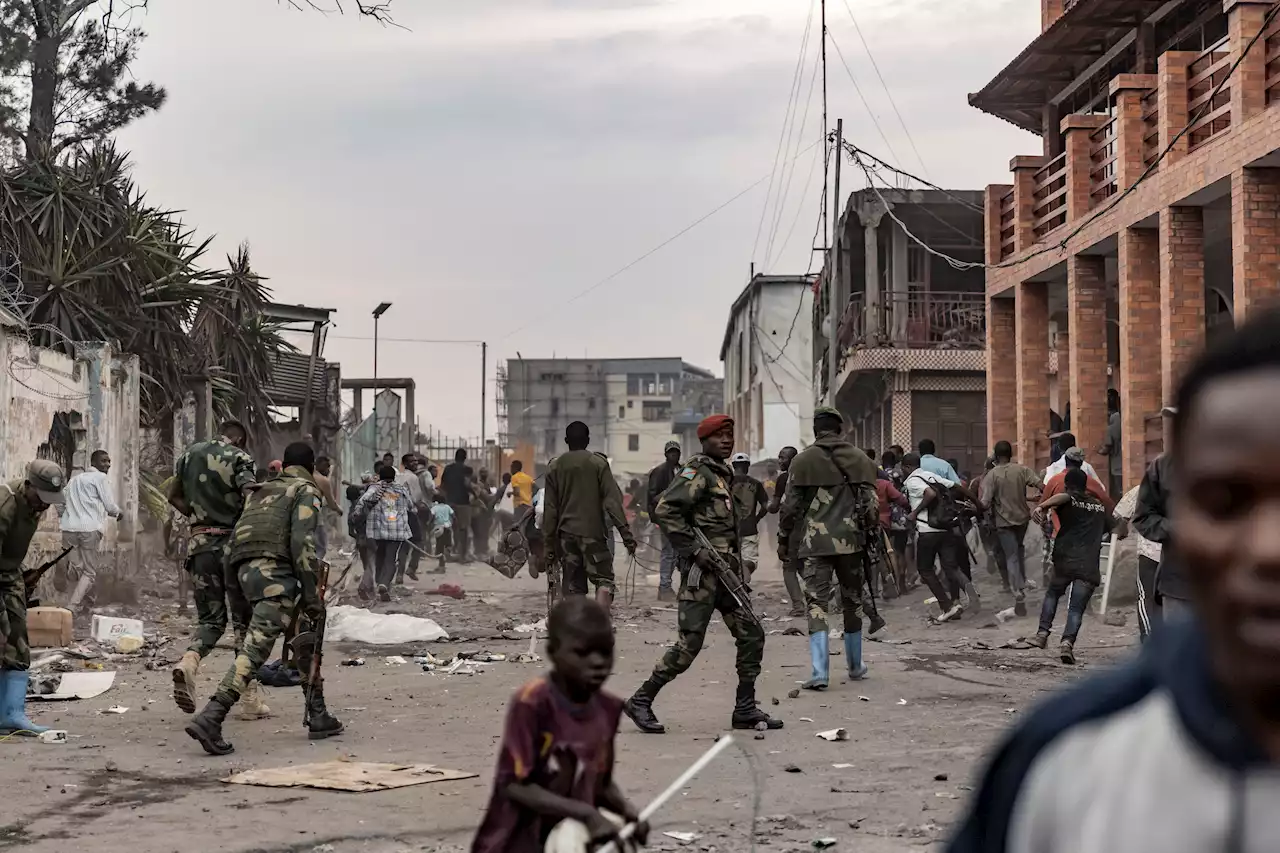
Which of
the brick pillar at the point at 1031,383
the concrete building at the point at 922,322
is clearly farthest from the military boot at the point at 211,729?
the concrete building at the point at 922,322

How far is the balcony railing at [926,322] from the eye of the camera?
92.2ft

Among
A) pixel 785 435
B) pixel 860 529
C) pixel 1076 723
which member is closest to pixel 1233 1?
pixel 860 529

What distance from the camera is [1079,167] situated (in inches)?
772

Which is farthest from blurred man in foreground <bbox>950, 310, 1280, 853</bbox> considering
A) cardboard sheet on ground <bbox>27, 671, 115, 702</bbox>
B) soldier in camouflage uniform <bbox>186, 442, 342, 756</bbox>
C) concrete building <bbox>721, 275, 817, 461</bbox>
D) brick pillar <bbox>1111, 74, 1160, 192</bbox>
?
concrete building <bbox>721, 275, 817, 461</bbox>

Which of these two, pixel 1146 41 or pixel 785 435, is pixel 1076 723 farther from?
pixel 785 435

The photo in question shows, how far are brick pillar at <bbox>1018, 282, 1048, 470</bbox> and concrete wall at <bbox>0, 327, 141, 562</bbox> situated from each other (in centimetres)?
1174

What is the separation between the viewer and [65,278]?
21.1m

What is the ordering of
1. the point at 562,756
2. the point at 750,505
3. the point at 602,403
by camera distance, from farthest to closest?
the point at 602,403 → the point at 750,505 → the point at 562,756

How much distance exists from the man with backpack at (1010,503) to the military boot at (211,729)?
971 centimetres

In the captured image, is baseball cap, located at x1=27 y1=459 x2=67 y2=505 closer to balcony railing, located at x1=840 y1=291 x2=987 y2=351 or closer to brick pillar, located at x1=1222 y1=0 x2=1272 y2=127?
brick pillar, located at x1=1222 y1=0 x2=1272 y2=127

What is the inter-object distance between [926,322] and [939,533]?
13340mm

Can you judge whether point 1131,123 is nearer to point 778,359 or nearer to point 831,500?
point 831,500

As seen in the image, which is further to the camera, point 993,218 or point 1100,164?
point 993,218

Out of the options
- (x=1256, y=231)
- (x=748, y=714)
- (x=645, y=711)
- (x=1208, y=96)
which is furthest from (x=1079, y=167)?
(x=645, y=711)
